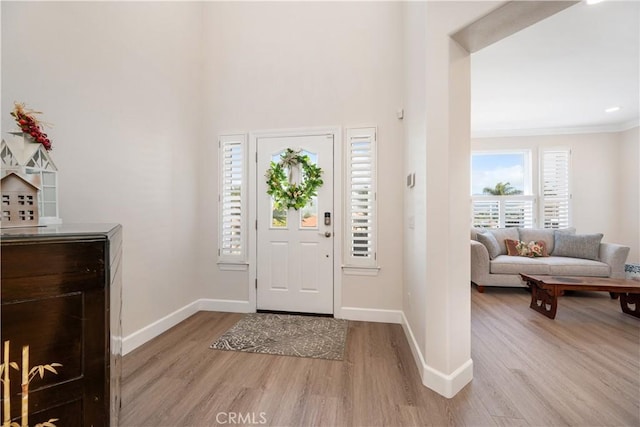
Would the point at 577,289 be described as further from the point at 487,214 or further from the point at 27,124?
the point at 27,124

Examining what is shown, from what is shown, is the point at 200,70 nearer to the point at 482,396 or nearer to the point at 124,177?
the point at 124,177

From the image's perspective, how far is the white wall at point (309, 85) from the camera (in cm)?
307

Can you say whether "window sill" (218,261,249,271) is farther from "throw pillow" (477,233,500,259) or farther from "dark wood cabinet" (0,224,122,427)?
"throw pillow" (477,233,500,259)

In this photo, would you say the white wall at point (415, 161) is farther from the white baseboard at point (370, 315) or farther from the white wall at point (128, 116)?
the white wall at point (128, 116)

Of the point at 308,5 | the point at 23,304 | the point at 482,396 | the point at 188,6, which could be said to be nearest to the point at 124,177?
the point at 23,304

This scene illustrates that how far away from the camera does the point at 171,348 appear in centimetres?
242

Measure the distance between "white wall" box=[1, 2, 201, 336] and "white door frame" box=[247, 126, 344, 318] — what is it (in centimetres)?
72

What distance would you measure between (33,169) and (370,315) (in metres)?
3.05

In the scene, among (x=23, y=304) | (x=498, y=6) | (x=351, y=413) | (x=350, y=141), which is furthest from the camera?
(x=350, y=141)

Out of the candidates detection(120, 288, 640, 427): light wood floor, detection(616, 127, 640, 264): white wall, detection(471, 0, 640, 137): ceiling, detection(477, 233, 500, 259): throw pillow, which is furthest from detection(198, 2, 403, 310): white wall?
detection(616, 127, 640, 264): white wall

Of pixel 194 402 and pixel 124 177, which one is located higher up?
pixel 124 177

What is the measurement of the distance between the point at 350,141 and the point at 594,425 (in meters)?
2.91

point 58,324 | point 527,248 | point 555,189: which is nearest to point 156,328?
point 58,324

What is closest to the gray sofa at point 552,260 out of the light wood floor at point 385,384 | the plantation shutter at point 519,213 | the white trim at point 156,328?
the plantation shutter at point 519,213
